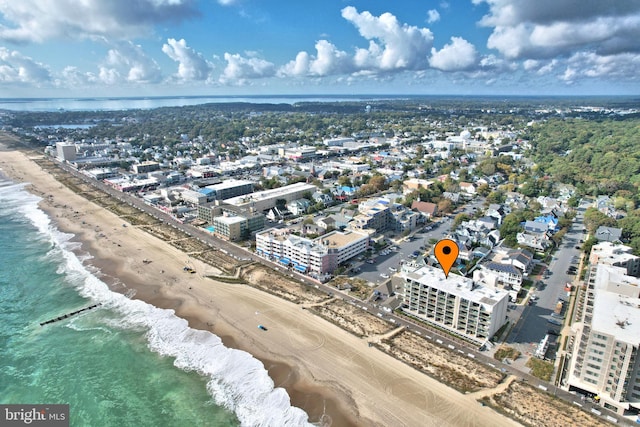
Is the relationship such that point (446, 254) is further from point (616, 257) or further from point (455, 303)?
point (616, 257)

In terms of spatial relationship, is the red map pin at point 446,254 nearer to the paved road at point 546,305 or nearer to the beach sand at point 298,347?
the paved road at point 546,305

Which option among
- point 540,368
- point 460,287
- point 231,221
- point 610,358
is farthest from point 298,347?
point 231,221

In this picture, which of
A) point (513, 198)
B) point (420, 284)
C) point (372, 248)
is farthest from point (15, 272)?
point (513, 198)

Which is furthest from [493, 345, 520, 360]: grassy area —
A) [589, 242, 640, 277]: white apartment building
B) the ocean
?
[589, 242, 640, 277]: white apartment building

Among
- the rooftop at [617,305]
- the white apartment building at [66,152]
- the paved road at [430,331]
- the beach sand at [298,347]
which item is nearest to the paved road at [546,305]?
the paved road at [430,331]

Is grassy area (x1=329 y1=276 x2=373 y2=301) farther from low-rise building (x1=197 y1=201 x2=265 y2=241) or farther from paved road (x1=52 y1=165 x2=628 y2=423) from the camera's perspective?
low-rise building (x1=197 y1=201 x2=265 y2=241)

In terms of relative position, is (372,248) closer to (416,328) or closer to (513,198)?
(416,328)
